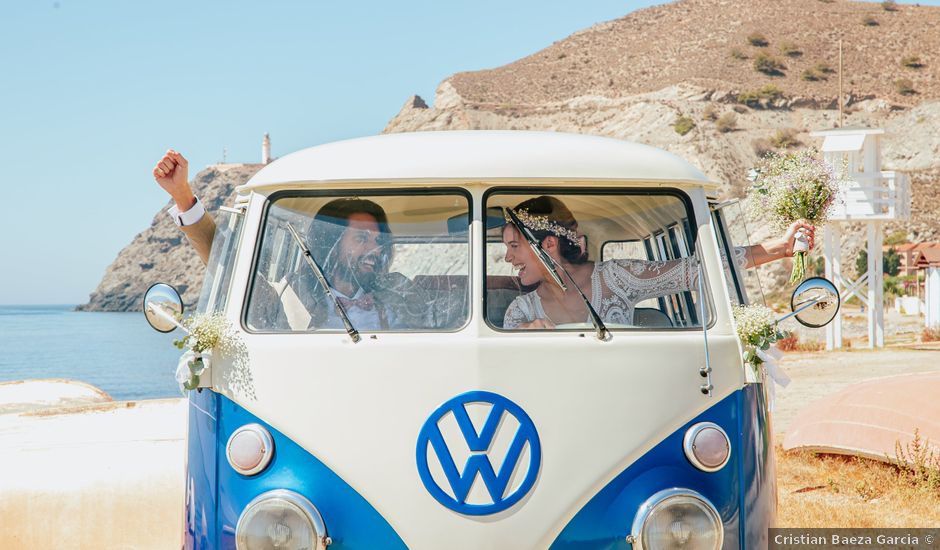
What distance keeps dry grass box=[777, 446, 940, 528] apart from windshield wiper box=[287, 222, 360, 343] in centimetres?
440

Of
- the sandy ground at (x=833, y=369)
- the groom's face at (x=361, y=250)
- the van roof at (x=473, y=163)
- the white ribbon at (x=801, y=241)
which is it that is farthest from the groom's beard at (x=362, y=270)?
the sandy ground at (x=833, y=369)

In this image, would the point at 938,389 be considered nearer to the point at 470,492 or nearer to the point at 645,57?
the point at 470,492

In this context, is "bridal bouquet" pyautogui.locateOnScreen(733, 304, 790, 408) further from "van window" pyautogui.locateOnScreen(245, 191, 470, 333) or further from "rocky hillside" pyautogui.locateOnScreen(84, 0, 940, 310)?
"rocky hillside" pyautogui.locateOnScreen(84, 0, 940, 310)

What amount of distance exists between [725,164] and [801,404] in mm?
50053

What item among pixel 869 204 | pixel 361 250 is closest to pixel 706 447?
pixel 361 250

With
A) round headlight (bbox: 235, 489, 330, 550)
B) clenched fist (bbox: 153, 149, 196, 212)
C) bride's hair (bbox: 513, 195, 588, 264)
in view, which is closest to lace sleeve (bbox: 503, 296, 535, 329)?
bride's hair (bbox: 513, 195, 588, 264)

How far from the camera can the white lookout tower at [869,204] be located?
78.6 ft

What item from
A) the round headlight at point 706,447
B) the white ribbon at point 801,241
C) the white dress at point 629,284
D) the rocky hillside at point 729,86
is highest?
the rocky hillside at point 729,86

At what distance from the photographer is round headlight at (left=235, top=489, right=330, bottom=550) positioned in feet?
10.5

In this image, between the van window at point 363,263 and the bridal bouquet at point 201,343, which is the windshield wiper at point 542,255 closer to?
the van window at point 363,263

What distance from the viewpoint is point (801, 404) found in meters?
14.1

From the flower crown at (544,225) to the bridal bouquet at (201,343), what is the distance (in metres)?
1.09

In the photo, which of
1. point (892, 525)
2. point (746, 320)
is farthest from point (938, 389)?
point (746, 320)

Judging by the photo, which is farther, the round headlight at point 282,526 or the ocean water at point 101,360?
the ocean water at point 101,360
